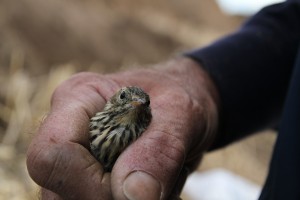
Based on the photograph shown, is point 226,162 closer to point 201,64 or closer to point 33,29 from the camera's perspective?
point 33,29

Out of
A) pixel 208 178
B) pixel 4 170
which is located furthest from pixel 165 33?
pixel 4 170

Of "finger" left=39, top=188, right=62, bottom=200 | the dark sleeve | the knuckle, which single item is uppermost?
the knuckle

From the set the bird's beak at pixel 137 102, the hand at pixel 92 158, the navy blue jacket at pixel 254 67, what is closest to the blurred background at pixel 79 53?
the hand at pixel 92 158

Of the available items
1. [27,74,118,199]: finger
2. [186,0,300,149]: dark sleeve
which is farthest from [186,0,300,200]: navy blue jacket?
[27,74,118,199]: finger

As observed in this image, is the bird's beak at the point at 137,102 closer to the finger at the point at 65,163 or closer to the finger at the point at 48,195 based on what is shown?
the finger at the point at 65,163

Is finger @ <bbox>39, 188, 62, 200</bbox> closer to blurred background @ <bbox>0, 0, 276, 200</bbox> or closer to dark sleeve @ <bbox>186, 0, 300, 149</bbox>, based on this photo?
blurred background @ <bbox>0, 0, 276, 200</bbox>

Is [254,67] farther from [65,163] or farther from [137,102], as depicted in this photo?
[65,163]

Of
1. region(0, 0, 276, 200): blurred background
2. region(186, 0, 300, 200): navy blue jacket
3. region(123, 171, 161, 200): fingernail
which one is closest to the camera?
region(123, 171, 161, 200): fingernail
